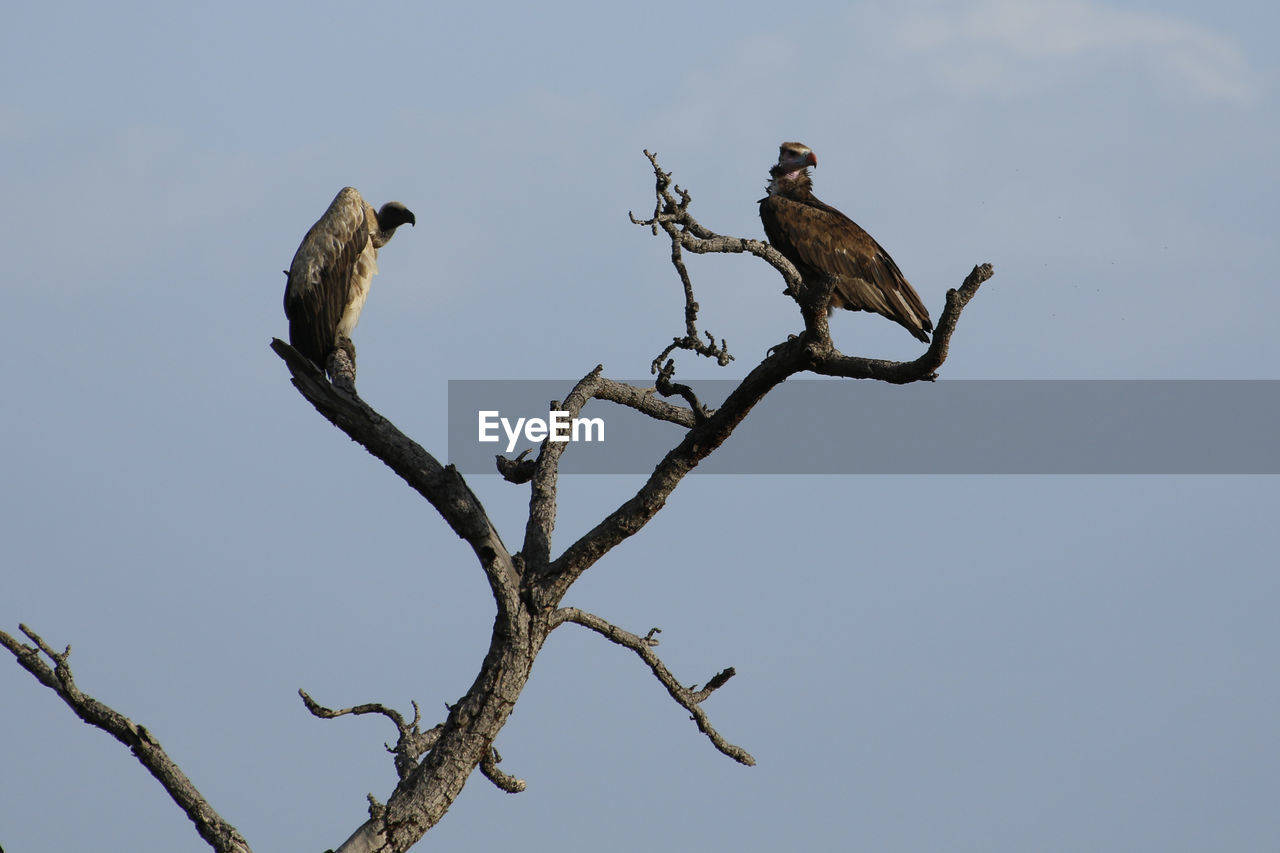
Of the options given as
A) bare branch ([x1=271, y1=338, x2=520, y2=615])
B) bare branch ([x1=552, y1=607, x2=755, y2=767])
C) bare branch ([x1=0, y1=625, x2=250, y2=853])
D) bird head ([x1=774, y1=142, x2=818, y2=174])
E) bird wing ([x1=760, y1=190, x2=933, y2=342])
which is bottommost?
bare branch ([x1=0, y1=625, x2=250, y2=853])

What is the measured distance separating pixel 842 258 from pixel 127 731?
592cm

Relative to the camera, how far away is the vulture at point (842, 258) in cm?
927

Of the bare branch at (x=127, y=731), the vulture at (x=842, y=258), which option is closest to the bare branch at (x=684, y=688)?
the bare branch at (x=127, y=731)

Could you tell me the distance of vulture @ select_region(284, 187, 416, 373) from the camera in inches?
290

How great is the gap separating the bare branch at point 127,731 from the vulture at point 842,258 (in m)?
5.41

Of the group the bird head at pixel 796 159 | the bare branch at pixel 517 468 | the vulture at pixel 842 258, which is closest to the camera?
the bare branch at pixel 517 468

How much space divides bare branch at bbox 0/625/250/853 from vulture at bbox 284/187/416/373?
2.29 meters

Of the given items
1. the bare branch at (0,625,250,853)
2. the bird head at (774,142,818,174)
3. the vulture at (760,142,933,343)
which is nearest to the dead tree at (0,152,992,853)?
the bare branch at (0,625,250,853)

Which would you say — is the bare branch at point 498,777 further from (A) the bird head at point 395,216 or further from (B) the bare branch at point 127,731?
(A) the bird head at point 395,216

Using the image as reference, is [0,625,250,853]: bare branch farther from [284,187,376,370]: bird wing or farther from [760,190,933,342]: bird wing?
[760,190,933,342]: bird wing

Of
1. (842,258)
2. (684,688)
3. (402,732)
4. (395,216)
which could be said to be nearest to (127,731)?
(402,732)

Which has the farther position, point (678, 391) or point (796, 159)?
point (796, 159)

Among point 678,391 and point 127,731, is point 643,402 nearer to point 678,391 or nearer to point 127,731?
point 678,391

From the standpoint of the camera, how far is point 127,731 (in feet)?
19.4
